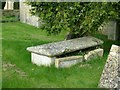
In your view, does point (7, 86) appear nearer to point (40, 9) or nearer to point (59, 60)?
point (59, 60)

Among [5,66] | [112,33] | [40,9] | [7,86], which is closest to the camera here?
[7,86]

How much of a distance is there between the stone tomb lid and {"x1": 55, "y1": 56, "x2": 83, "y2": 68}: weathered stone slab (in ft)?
0.73

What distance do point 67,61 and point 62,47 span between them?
0.53 metres

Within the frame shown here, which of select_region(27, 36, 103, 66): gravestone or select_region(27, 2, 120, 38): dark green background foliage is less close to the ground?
select_region(27, 2, 120, 38): dark green background foliage

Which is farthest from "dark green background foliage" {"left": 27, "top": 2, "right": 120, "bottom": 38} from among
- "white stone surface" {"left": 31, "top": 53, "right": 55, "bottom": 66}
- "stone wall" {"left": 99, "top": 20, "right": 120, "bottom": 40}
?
"stone wall" {"left": 99, "top": 20, "right": 120, "bottom": 40}

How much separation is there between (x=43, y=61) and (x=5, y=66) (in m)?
1.01

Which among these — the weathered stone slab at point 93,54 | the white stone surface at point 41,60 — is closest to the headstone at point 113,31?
the weathered stone slab at point 93,54

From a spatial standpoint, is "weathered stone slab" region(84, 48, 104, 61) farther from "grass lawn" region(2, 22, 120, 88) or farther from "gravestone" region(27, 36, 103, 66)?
"gravestone" region(27, 36, 103, 66)

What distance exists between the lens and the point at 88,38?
9.18 metres

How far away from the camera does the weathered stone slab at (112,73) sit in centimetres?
627

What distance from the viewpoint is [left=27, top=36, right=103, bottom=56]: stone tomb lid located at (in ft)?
24.7

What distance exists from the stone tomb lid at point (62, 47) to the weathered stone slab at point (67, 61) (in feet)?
0.73

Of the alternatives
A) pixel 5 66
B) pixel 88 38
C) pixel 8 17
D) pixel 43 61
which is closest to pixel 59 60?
pixel 43 61

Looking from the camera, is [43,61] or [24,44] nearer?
[43,61]
